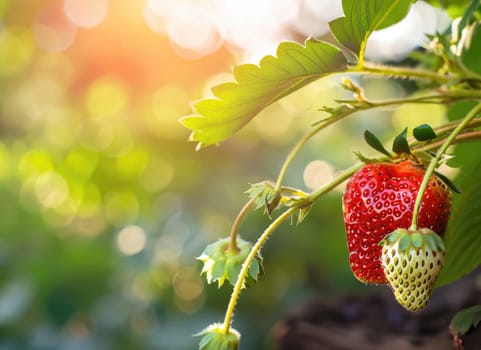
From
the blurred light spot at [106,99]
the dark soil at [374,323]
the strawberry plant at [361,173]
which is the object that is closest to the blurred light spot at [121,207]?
the blurred light spot at [106,99]

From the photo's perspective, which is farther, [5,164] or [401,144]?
[5,164]

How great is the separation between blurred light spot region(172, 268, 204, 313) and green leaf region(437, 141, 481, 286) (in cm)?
122

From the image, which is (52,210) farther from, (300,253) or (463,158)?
(463,158)

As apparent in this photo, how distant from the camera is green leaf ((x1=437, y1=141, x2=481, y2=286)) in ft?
2.29

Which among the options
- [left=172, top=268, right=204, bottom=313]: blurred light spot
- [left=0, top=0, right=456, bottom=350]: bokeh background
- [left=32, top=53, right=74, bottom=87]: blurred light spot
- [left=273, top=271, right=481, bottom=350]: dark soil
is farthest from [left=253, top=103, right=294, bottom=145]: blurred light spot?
[left=32, top=53, right=74, bottom=87]: blurred light spot

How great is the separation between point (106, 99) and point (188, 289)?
4.77 ft

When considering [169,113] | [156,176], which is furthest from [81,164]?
[169,113]

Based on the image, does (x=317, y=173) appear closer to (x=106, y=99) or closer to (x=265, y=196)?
(x=106, y=99)

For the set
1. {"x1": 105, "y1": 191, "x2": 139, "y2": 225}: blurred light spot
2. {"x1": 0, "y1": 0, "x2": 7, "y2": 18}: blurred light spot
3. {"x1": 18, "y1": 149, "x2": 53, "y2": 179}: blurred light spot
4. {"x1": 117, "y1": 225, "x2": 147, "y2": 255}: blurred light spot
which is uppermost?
{"x1": 0, "y1": 0, "x2": 7, "y2": 18}: blurred light spot

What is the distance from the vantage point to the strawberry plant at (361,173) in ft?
1.94

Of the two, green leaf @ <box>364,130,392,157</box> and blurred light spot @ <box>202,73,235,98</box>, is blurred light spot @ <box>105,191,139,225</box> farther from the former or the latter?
green leaf @ <box>364,130,392,157</box>

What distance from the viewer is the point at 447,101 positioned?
700 mm

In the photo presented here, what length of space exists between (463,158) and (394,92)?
2084 millimetres

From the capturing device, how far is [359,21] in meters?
0.60
